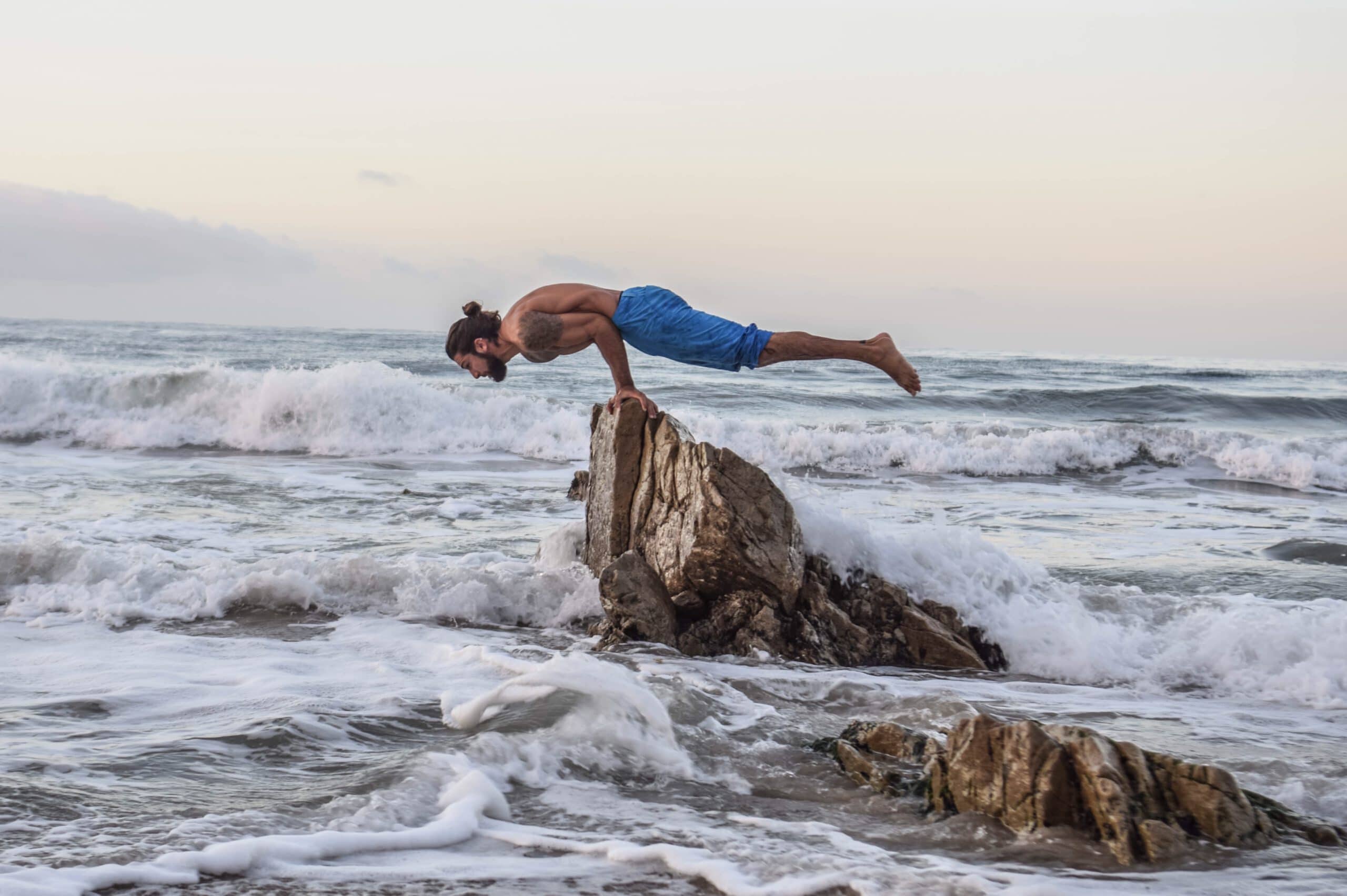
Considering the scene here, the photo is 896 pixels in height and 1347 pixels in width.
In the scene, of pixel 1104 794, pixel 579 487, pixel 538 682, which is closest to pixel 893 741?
pixel 1104 794

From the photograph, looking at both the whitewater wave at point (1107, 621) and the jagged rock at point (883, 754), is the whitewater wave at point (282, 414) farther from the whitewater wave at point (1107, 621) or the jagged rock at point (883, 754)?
the jagged rock at point (883, 754)

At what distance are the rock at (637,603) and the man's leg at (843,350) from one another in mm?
1487

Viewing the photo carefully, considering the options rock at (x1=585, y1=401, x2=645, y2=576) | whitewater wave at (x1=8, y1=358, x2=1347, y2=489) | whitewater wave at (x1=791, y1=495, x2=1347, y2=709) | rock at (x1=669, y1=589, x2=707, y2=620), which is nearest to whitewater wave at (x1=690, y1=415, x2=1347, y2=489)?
whitewater wave at (x1=8, y1=358, x2=1347, y2=489)

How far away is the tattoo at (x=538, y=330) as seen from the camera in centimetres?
637

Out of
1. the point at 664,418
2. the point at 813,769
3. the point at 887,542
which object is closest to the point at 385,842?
the point at 813,769

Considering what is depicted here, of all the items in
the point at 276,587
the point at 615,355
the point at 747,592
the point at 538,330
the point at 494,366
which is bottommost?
the point at 276,587

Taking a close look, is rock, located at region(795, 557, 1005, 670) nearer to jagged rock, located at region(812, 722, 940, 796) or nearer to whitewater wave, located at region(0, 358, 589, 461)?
jagged rock, located at region(812, 722, 940, 796)

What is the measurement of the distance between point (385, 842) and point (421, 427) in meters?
14.6

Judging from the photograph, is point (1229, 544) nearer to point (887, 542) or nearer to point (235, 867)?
point (887, 542)

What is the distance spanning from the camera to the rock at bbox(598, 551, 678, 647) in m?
5.92

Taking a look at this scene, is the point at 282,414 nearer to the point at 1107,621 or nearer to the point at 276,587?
the point at 276,587

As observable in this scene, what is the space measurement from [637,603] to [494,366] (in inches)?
72.2

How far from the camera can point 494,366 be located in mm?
6621

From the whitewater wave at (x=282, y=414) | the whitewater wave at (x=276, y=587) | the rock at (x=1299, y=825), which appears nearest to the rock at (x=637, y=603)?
the whitewater wave at (x=276, y=587)
